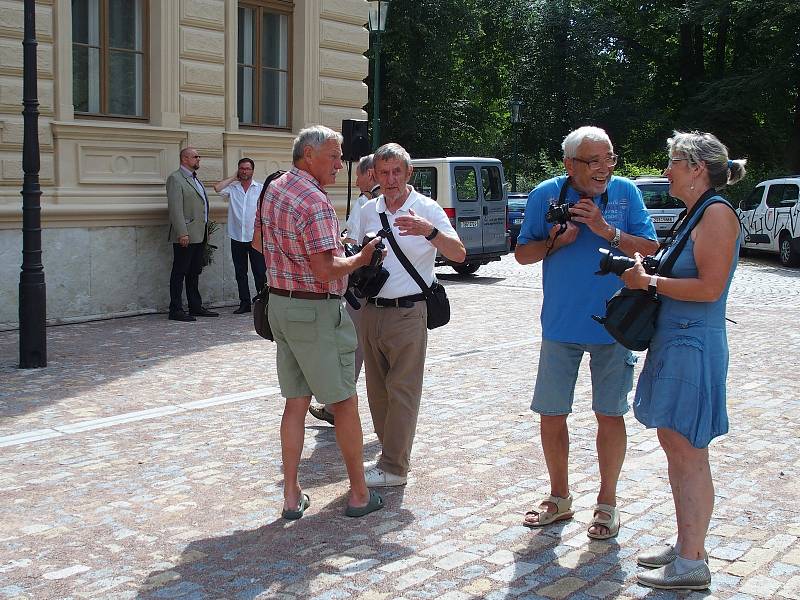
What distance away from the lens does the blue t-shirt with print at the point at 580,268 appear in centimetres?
481

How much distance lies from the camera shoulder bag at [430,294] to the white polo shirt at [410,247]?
2 centimetres

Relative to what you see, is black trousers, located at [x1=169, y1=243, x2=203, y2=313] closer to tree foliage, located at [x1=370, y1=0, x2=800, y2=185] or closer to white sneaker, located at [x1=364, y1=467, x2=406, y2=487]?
white sneaker, located at [x1=364, y1=467, x2=406, y2=487]

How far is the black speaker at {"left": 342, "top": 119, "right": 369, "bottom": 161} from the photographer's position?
12.6 m

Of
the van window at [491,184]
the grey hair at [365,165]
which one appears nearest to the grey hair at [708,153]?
the grey hair at [365,165]

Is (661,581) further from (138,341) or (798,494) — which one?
(138,341)

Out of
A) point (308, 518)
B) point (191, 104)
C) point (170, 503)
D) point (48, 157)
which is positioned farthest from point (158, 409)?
point (191, 104)

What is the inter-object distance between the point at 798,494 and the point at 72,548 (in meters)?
3.70

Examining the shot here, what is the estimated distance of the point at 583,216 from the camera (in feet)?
15.1

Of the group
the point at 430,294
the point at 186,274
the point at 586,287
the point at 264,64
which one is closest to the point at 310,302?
the point at 430,294

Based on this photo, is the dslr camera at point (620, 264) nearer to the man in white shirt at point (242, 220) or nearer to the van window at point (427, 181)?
the man in white shirt at point (242, 220)

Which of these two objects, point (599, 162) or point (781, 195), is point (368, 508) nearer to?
point (599, 162)

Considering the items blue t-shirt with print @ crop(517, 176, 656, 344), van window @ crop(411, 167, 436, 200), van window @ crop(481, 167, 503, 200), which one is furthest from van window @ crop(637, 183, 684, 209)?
blue t-shirt with print @ crop(517, 176, 656, 344)

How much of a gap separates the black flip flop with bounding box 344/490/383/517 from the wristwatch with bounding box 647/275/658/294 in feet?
6.04

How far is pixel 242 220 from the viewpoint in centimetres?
1305
